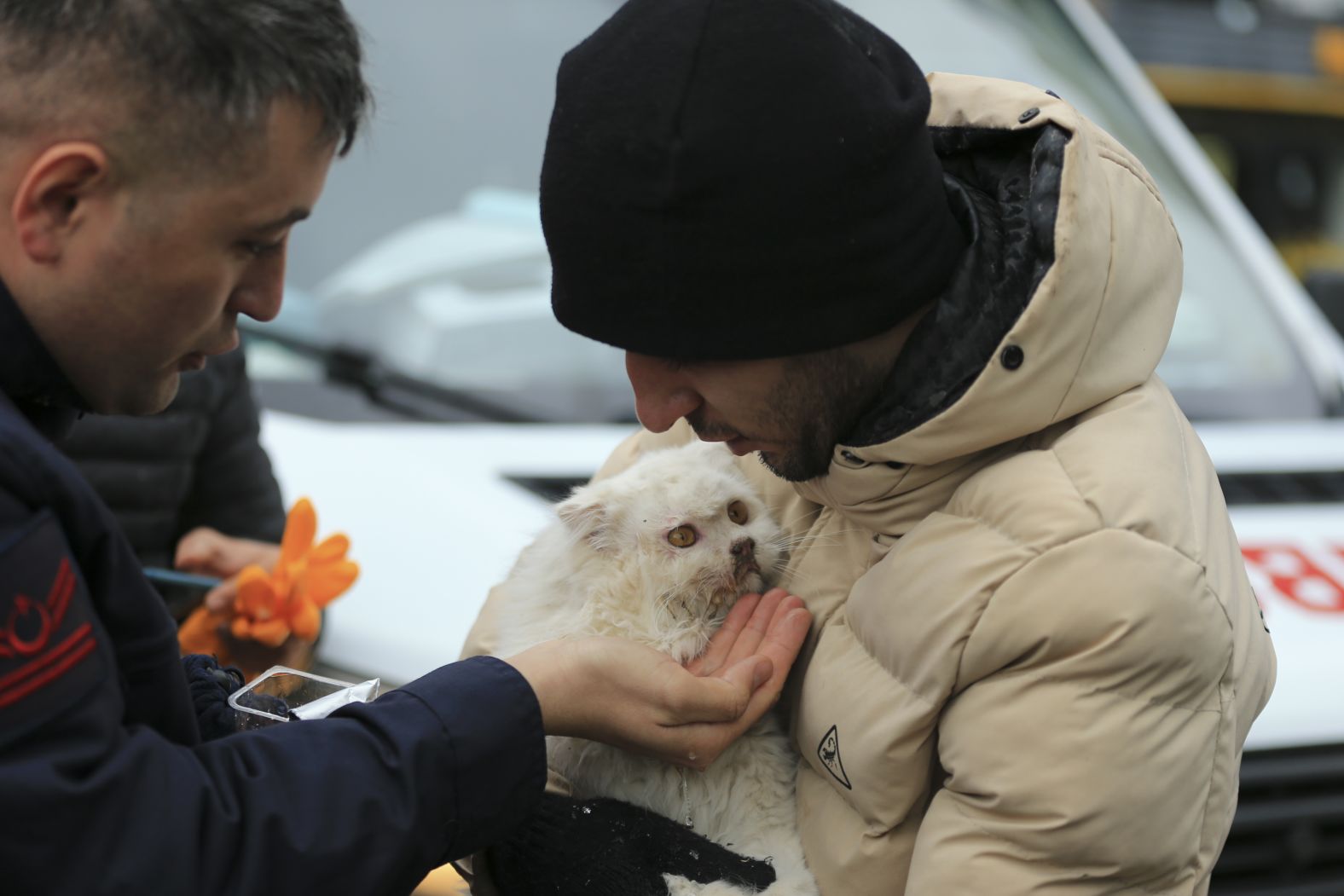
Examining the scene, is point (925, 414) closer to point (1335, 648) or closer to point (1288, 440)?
point (1335, 648)

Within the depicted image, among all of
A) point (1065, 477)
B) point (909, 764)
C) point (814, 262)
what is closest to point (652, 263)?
point (814, 262)

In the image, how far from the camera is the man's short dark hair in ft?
4.36

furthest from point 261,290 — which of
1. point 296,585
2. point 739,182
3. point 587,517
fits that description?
point 296,585

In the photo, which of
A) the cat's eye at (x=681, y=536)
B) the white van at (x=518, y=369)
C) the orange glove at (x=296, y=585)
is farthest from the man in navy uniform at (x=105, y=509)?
the white van at (x=518, y=369)

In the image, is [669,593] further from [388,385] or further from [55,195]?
[388,385]

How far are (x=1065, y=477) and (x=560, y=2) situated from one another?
3.10 meters

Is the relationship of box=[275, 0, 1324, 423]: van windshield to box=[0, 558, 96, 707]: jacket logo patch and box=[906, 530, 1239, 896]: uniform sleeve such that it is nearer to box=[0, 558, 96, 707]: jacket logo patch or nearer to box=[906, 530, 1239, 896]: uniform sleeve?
box=[906, 530, 1239, 896]: uniform sleeve

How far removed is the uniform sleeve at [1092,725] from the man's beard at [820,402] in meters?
0.36

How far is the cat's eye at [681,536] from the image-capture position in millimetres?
2256

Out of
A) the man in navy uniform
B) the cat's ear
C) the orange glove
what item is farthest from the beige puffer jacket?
the orange glove

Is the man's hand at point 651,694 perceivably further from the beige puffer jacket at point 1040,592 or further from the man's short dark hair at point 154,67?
the man's short dark hair at point 154,67

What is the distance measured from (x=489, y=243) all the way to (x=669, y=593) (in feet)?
6.63

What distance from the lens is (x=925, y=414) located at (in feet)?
5.30

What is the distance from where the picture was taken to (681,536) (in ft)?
7.43
